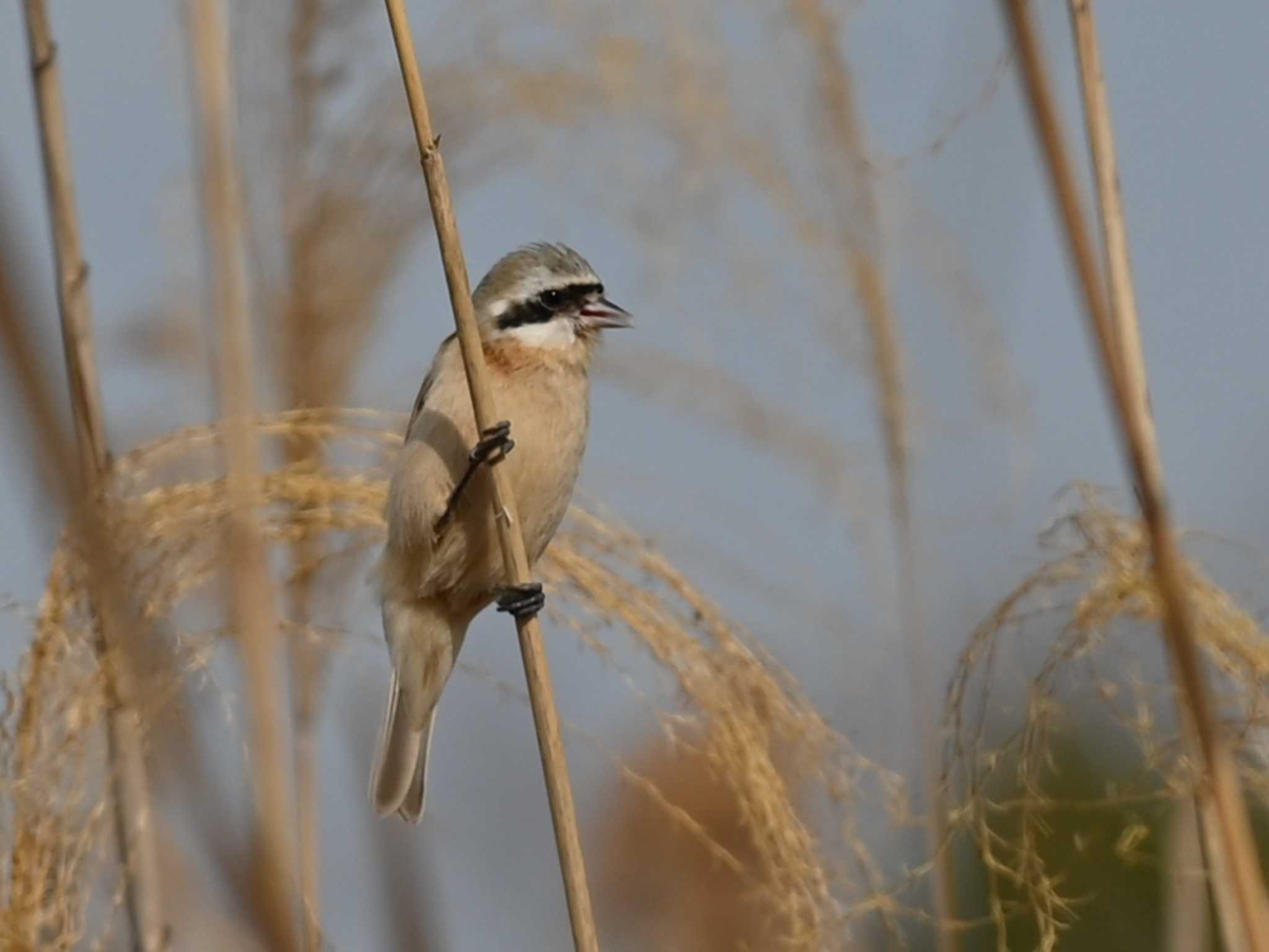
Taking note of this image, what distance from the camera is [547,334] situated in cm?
329

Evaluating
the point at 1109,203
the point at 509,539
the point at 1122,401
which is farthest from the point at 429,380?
the point at 1122,401

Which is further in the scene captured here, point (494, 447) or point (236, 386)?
point (494, 447)

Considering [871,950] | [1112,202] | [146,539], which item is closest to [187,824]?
[1112,202]

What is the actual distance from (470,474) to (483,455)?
379 millimetres

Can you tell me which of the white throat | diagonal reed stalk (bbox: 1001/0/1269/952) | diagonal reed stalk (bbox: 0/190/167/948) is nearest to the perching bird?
the white throat

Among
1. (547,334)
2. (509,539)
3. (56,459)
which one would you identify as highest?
(547,334)

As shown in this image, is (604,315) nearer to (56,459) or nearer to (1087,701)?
(1087,701)

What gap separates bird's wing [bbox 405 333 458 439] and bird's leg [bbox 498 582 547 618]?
81 cm

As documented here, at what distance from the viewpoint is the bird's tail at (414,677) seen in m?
3.38

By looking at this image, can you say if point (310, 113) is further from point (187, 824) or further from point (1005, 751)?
point (187, 824)

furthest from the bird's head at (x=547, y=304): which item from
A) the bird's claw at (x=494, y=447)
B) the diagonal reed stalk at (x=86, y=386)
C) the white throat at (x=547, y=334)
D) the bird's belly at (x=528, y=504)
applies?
the diagonal reed stalk at (x=86, y=386)

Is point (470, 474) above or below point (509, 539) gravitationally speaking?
above

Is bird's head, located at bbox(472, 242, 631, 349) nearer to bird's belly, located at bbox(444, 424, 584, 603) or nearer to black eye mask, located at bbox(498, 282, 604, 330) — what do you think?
black eye mask, located at bbox(498, 282, 604, 330)

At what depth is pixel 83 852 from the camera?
202cm
